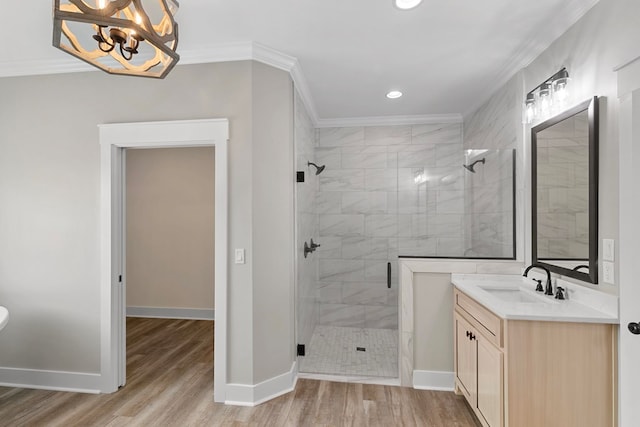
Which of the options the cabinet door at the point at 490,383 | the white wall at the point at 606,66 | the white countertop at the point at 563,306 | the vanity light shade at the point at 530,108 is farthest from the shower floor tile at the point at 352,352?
the vanity light shade at the point at 530,108

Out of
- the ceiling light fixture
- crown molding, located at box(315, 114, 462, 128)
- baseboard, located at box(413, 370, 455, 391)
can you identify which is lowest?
baseboard, located at box(413, 370, 455, 391)

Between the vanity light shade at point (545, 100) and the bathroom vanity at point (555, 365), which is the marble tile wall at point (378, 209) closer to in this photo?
the vanity light shade at point (545, 100)

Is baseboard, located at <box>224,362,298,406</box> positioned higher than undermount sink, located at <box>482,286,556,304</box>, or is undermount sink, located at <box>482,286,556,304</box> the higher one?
undermount sink, located at <box>482,286,556,304</box>

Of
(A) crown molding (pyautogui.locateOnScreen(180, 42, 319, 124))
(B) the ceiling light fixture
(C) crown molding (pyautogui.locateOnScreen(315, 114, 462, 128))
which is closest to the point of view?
(B) the ceiling light fixture

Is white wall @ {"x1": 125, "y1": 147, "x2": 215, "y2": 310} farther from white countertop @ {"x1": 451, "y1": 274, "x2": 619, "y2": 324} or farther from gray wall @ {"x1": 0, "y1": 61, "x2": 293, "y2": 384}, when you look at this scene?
white countertop @ {"x1": 451, "y1": 274, "x2": 619, "y2": 324}

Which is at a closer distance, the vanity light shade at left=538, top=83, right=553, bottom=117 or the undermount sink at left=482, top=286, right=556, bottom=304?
the undermount sink at left=482, top=286, right=556, bottom=304

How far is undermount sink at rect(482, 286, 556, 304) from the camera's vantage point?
211 centimetres

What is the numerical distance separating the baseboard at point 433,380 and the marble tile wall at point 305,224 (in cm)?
111

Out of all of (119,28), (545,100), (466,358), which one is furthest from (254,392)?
(545,100)

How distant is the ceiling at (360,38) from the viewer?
6.75 ft

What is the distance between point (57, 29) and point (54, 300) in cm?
257

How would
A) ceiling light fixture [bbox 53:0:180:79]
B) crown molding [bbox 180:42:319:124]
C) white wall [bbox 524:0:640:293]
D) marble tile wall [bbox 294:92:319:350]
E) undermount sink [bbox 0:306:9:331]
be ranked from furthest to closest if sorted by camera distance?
1. marble tile wall [bbox 294:92:319:350]
2. crown molding [bbox 180:42:319:124]
3. undermount sink [bbox 0:306:9:331]
4. white wall [bbox 524:0:640:293]
5. ceiling light fixture [bbox 53:0:180:79]

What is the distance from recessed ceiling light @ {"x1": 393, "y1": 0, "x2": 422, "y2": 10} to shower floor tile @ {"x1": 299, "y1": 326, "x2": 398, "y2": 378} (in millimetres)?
2917

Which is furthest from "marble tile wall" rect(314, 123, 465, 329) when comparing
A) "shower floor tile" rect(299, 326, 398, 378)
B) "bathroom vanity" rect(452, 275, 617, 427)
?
"bathroom vanity" rect(452, 275, 617, 427)
